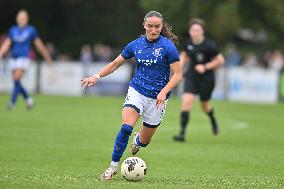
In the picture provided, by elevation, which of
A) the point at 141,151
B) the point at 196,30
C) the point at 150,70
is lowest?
the point at 141,151

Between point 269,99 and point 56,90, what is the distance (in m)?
9.30

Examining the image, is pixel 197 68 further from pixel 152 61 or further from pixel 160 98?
pixel 160 98

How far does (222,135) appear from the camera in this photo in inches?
778

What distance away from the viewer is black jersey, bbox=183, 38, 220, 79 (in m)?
18.1

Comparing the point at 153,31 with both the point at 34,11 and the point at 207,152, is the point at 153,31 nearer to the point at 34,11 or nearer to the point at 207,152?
the point at 207,152

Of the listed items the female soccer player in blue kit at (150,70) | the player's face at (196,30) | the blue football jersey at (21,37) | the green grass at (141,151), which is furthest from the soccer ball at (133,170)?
the blue football jersey at (21,37)

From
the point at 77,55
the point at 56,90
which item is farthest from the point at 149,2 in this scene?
the point at 56,90

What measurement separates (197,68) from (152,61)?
6.65 meters

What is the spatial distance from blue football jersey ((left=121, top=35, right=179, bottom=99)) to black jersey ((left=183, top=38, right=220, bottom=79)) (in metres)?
6.51

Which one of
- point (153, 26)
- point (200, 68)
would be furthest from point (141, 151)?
point (153, 26)

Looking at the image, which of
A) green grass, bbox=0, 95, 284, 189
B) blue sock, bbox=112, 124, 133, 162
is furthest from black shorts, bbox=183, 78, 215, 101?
blue sock, bbox=112, 124, 133, 162

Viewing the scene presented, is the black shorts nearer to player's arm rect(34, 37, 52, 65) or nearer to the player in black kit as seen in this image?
Result: the player in black kit

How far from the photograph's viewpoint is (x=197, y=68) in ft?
59.2

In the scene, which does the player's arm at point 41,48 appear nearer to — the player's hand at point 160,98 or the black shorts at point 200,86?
the black shorts at point 200,86
